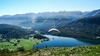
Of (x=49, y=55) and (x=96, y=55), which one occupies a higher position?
(x=96, y=55)

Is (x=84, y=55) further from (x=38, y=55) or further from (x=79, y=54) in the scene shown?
(x=38, y=55)

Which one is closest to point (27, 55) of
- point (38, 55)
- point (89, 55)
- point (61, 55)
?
point (38, 55)

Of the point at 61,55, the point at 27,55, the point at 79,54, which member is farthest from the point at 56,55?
the point at 27,55

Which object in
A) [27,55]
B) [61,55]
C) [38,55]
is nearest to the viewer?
[61,55]

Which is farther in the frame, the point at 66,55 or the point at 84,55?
the point at 66,55

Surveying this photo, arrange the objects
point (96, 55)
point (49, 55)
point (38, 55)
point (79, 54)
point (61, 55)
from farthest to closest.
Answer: point (38, 55)
point (49, 55)
point (61, 55)
point (79, 54)
point (96, 55)

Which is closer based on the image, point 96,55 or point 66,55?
point 96,55

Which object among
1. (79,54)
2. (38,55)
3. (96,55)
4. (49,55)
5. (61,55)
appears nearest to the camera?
(96,55)

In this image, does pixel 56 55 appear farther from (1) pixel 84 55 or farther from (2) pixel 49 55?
(1) pixel 84 55

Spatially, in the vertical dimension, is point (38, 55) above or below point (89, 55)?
below
